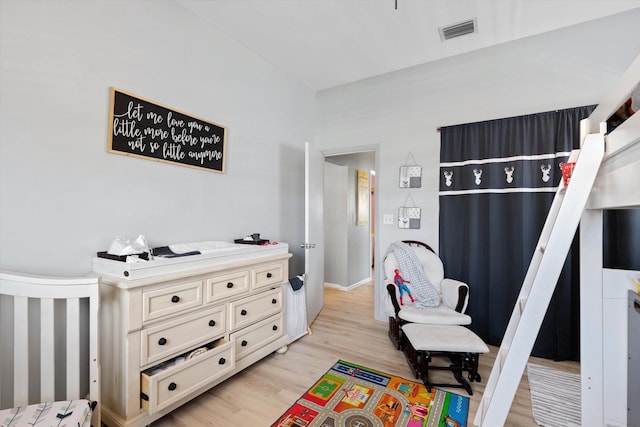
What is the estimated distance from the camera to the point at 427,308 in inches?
97.6

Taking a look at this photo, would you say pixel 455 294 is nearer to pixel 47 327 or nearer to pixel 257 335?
pixel 257 335

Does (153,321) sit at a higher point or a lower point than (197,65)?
lower

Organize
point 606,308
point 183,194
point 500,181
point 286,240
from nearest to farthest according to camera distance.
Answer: point 606,308 < point 183,194 < point 500,181 < point 286,240

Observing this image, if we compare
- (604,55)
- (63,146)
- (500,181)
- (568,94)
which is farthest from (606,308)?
(63,146)

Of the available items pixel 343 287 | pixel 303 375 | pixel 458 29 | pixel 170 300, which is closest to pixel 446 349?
pixel 303 375

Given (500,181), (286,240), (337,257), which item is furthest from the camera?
(337,257)

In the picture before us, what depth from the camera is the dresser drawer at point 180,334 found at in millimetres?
1545

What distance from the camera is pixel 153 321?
1565 mm

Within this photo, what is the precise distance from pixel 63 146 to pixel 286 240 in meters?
2.14

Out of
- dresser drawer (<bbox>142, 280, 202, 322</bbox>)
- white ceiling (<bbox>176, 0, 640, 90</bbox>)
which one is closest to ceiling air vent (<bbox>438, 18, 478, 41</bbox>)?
white ceiling (<bbox>176, 0, 640, 90</bbox>)

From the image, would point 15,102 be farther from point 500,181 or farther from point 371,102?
point 500,181

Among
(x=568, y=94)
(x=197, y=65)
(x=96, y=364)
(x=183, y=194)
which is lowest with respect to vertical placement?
(x=96, y=364)

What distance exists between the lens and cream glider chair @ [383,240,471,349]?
A: 88.8 inches

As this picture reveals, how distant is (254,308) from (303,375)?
63 cm
